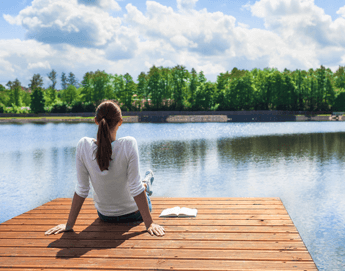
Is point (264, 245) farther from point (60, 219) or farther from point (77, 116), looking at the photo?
point (77, 116)

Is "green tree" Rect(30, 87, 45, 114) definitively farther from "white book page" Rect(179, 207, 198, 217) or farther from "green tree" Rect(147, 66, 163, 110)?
"white book page" Rect(179, 207, 198, 217)

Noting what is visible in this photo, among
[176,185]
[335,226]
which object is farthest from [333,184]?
[176,185]

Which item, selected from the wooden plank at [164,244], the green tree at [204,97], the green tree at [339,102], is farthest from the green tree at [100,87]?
the wooden plank at [164,244]

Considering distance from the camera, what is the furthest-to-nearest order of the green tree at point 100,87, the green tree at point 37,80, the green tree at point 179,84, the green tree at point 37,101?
the green tree at point 37,80 → the green tree at point 37,101 → the green tree at point 100,87 → the green tree at point 179,84

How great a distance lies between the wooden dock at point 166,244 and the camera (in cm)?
293

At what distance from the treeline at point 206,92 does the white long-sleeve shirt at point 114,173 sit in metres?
63.5

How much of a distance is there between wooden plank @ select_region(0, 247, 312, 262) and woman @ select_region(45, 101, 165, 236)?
18.5 inches

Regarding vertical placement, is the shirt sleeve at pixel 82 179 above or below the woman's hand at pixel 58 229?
above

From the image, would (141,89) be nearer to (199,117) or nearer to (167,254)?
(199,117)

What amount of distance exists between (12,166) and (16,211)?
718 cm

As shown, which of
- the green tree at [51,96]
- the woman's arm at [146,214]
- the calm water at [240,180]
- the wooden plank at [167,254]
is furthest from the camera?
the green tree at [51,96]

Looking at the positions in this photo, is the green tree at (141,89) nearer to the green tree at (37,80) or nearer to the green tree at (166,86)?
the green tree at (166,86)

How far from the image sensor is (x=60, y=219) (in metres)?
4.57

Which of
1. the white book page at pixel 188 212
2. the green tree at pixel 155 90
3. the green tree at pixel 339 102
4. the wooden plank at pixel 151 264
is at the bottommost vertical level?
the white book page at pixel 188 212
